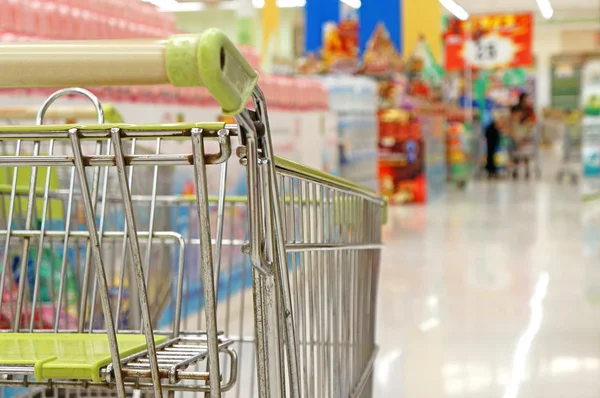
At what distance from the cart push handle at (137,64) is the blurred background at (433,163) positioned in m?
1.42

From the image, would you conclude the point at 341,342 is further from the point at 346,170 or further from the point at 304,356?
the point at 346,170

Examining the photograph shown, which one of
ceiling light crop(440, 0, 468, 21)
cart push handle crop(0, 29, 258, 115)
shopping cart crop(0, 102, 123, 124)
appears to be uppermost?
ceiling light crop(440, 0, 468, 21)

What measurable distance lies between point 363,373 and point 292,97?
4.81 meters

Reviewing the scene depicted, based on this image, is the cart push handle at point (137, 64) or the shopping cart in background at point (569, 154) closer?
the cart push handle at point (137, 64)

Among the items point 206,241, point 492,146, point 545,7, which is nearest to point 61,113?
point 206,241

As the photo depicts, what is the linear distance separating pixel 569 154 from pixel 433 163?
875cm

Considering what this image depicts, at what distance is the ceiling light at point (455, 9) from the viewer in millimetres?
19078

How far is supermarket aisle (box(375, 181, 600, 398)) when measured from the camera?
3439 millimetres

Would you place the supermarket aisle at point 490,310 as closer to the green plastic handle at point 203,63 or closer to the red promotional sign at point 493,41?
the green plastic handle at point 203,63

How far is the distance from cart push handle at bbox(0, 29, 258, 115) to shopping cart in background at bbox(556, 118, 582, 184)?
1493 centimetres

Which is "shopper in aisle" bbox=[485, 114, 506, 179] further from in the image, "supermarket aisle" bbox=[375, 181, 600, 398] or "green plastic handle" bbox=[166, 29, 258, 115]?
"green plastic handle" bbox=[166, 29, 258, 115]

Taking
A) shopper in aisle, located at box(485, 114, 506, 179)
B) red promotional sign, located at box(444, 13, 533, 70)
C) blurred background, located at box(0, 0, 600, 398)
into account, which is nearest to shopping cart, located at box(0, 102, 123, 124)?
blurred background, located at box(0, 0, 600, 398)

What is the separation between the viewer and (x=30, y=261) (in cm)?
298

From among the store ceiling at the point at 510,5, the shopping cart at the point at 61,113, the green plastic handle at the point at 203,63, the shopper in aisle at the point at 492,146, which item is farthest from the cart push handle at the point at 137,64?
the store ceiling at the point at 510,5
